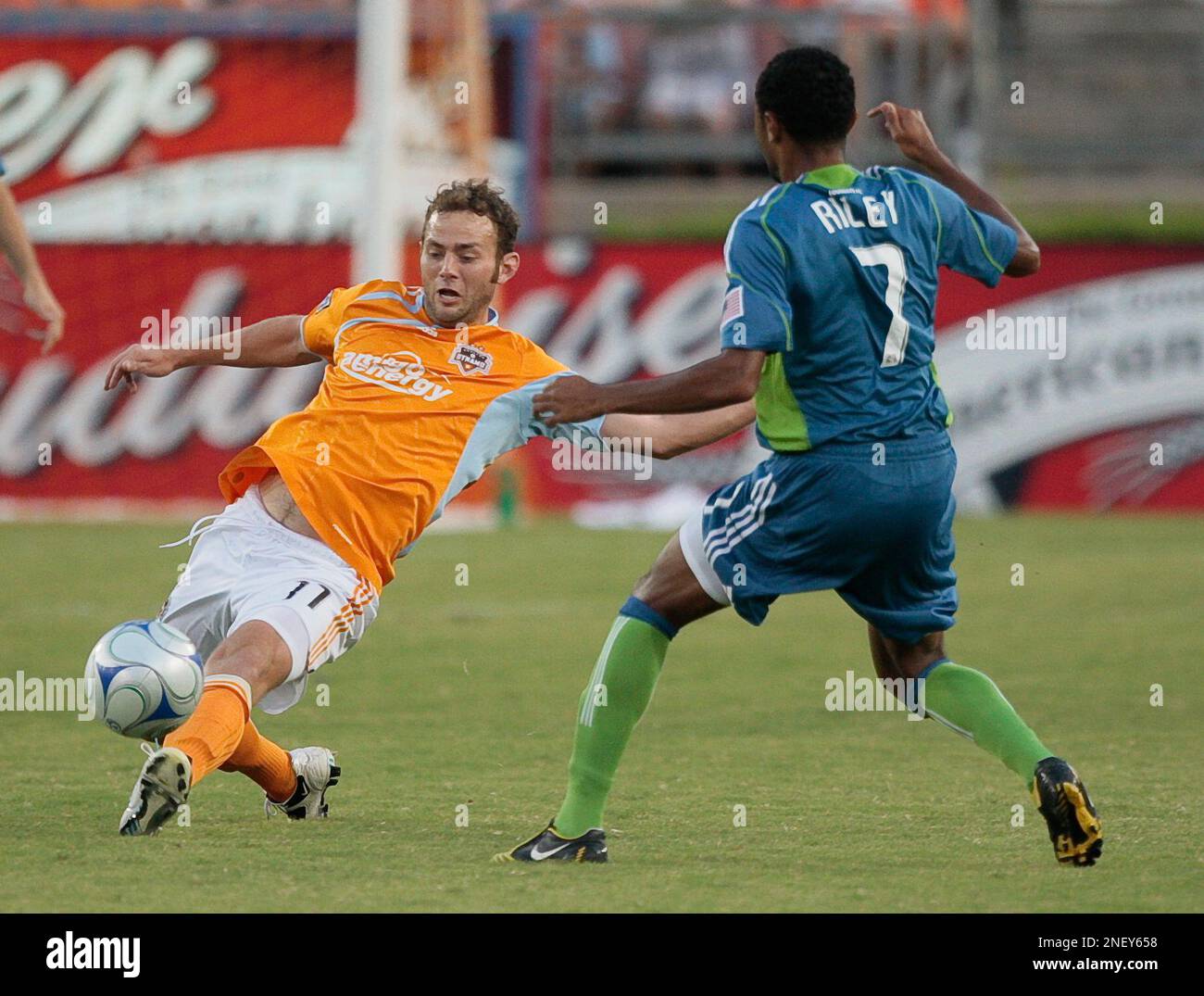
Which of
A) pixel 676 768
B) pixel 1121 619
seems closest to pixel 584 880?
pixel 676 768

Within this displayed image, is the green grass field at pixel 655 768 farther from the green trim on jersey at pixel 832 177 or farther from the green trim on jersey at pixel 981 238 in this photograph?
the green trim on jersey at pixel 832 177

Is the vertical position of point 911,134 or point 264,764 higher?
point 911,134

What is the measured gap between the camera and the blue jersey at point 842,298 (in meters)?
5.43

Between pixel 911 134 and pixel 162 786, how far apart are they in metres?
2.73

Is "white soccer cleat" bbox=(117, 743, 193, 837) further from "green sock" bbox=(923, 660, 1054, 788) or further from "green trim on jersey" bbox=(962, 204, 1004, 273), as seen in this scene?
"green trim on jersey" bbox=(962, 204, 1004, 273)

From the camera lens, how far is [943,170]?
5.84m

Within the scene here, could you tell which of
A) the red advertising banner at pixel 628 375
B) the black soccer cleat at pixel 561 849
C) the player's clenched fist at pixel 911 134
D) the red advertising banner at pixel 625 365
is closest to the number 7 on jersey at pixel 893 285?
the player's clenched fist at pixel 911 134

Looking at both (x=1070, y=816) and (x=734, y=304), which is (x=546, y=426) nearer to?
(x=734, y=304)

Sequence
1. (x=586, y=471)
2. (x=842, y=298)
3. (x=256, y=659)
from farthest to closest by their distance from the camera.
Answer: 1. (x=586, y=471)
2. (x=256, y=659)
3. (x=842, y=298)

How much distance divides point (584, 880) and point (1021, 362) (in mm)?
13322

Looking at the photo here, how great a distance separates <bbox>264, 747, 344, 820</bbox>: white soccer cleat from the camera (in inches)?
247

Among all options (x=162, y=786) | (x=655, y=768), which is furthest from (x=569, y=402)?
(x=655, y=768)

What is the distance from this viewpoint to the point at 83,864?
552 cm
